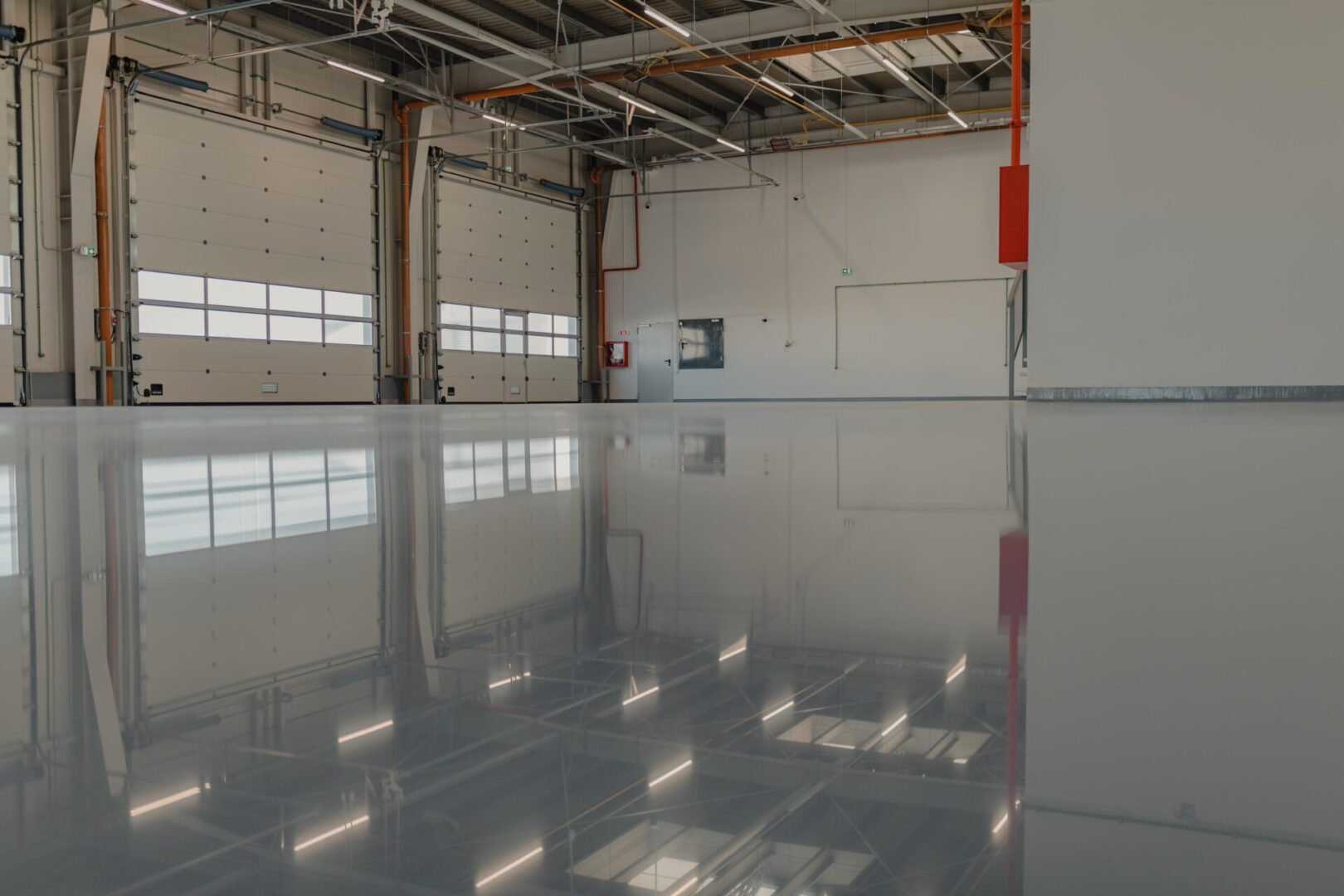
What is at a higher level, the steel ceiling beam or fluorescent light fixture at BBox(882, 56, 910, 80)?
the steel ceiling beam

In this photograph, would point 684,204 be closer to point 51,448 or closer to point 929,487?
point 51,448

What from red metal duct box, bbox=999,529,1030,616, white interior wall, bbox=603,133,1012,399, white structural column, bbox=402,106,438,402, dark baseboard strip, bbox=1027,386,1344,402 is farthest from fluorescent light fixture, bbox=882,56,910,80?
red metal duct box, bbox=999,529,1030,616

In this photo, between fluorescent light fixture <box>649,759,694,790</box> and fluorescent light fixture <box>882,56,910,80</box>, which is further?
fluorescent light fixture <box>882,56,910,80</box>

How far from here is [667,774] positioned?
658 mm

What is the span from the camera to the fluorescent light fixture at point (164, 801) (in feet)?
1.96

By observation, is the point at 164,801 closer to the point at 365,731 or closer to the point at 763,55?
the point at 365,731

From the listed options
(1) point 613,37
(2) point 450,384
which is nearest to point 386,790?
(1) point 613,37

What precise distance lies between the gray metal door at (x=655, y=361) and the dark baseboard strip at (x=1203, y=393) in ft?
53.8

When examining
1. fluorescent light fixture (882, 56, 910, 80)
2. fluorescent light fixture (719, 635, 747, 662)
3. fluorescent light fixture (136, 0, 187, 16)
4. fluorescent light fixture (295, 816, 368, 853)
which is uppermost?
fluorescent light fixture (882, 56, 910, 80)

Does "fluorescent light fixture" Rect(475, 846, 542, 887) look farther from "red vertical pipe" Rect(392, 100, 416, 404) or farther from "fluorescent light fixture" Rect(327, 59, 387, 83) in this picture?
"red vertical pipe" Rect(392, 100, 416, 404)

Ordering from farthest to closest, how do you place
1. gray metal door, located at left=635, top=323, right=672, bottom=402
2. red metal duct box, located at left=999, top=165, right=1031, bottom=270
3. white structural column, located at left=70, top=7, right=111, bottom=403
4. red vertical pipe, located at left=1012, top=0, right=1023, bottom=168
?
gray metal door, located at left=635, top=323, right=672, bottom=402 < white structural column, located at left=70, top=7, right=111, bottom=403 < red vertical pipe, located at left=1012, top=0, right=1023, bottom=168 < red metal duct box, located at left=999, top=165, right=1031, bottom=270

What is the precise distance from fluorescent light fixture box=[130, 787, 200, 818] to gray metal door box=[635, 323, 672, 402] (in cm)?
2553

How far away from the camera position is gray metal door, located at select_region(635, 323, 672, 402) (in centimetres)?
2612

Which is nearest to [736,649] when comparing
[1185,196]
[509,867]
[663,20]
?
[509,867]
